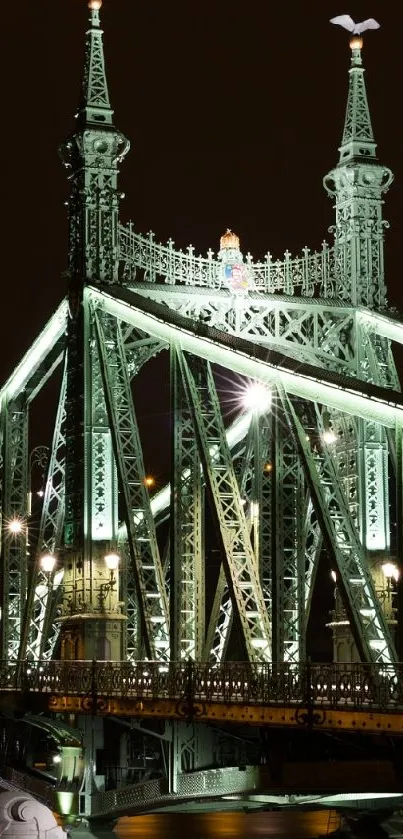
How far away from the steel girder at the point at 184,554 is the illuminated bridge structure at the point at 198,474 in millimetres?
45

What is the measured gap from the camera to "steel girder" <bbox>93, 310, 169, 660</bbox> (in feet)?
152

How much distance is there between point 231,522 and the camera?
140ft

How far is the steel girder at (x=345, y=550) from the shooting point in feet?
121

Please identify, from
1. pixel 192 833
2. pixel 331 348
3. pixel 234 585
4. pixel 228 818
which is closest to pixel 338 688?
pixel 234 585

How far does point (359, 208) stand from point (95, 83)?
7807 millimetres

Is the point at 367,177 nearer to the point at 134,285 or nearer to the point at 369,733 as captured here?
the point at 134,285

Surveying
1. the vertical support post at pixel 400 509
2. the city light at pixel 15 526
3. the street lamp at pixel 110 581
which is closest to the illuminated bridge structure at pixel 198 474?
the street lamp at pixel 110 581

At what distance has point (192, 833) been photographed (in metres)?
55.8

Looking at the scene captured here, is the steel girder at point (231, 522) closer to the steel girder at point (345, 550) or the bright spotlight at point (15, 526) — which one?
the steel girder at point (345, 550)

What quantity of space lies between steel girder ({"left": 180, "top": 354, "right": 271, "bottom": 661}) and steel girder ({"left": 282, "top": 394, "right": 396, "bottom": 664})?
3028 millimetres

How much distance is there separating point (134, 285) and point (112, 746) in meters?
12.5

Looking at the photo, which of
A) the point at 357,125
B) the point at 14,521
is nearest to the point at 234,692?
the point at 357,125

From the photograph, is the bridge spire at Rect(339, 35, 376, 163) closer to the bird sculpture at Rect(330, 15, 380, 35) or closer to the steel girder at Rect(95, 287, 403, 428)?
the bird sculpture at Rect(330, 15, 380, 35)

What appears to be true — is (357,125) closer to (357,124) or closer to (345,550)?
(357,124)
